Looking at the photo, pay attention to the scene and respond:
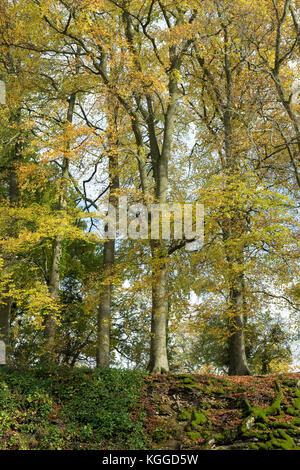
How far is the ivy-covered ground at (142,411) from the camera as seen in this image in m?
7.25

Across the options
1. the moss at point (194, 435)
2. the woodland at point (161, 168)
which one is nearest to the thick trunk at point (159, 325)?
the woodland at point (161, 168)

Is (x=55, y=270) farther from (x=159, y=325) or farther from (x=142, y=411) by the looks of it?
(x=142, y=411)

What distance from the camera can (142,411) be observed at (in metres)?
8.34

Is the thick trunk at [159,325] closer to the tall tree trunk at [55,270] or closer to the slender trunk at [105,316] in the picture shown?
the slender trunk at [105,316]

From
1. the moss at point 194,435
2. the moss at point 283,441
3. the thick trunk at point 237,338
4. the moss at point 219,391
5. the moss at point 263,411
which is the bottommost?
the moss at point 194,435

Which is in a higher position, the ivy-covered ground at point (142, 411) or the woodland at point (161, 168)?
the woodland at point (161, 168)

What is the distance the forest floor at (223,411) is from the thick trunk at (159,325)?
0.46m

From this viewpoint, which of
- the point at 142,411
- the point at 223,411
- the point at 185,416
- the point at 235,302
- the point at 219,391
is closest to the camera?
the point at 185,416

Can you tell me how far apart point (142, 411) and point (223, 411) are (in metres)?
1.67

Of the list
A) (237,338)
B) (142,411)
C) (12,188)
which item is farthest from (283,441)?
(12,188)

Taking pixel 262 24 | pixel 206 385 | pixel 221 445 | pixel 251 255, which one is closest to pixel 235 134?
pixel 262 24

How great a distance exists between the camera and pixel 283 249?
9.98m

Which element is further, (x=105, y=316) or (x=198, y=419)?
(x=105, y=316)

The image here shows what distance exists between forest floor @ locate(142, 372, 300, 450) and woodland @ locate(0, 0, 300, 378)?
939 millimetres
